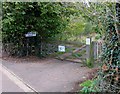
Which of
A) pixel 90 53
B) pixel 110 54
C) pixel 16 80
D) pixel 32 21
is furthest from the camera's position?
pixel 32 21

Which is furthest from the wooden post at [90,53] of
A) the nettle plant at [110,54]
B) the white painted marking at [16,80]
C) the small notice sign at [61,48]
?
the nettle plant at [110,54]

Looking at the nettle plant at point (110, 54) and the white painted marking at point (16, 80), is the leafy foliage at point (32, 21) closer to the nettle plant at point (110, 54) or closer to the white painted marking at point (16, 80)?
the white painted marking at point (16, 80)

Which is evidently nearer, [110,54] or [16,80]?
[110,54]

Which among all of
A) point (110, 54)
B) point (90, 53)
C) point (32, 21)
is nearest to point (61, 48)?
point (32, 21)

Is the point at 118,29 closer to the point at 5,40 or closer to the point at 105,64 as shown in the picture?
the point at 105,64

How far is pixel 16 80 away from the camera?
881 cm

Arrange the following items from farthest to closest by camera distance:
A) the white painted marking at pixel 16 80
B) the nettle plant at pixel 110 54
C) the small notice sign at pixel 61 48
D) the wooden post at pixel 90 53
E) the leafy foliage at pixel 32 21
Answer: the small notice sign at pixel 61 48, the leafy foliage at pixel 32 21, the wooden post at pixel 90 53, the white painted marking at pixel 16 80, the nettle plant at pixel 110 54

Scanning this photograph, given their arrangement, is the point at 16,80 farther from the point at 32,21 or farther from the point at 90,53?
the point at 32,21

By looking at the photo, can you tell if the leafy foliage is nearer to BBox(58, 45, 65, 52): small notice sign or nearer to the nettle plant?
BBox(58, 45, 65, 52): small notice sign

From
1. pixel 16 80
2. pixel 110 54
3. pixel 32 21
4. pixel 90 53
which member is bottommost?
pixel 16 80

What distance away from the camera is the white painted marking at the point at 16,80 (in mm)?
7680

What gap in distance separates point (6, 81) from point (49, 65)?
246 centimetres

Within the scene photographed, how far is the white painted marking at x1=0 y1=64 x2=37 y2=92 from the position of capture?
7.68m

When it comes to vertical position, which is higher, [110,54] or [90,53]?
[110,54]
